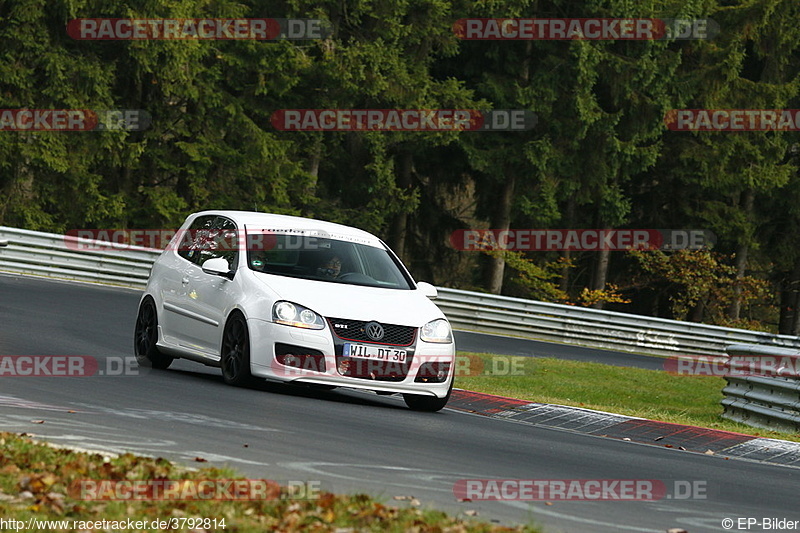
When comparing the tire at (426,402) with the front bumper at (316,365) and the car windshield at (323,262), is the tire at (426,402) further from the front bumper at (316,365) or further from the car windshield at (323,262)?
the car windshield at (323,262)

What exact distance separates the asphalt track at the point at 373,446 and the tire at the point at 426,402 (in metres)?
0.19

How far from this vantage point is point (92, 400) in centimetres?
1036

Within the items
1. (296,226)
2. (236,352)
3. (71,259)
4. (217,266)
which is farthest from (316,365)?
(71,259)

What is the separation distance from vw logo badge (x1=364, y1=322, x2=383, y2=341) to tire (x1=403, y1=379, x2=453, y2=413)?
98 centimetres

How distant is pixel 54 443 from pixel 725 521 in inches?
162

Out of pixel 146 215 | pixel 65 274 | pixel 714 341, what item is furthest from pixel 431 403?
pixel 146 215

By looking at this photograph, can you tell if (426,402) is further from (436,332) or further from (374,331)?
(374,331)

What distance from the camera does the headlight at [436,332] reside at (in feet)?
39.5

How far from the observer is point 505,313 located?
1118 inches

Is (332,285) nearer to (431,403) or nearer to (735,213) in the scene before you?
(431,403)

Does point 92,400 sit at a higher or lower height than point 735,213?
lower

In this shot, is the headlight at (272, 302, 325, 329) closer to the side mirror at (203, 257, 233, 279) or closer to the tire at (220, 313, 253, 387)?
the tire at (220, 313, 253, 387)

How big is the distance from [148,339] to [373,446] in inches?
202

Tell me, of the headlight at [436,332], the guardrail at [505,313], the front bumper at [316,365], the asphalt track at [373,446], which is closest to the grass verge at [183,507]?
the asphalt track at [373,446]
